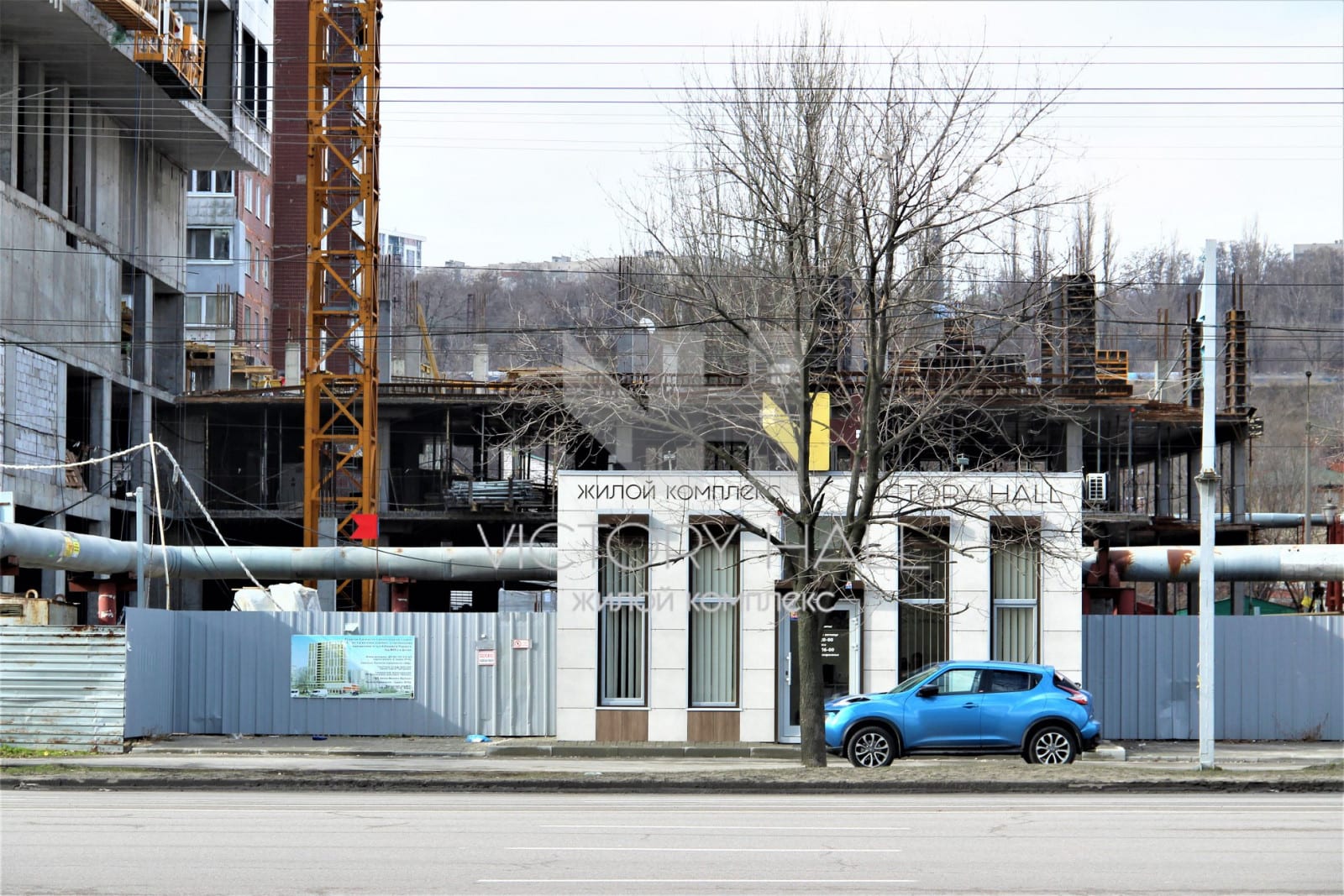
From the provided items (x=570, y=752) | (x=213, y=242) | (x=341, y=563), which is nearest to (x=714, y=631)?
(x=570, y=752)

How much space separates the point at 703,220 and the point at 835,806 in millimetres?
12014

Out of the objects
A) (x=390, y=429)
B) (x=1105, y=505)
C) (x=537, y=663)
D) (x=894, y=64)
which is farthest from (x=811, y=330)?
(x=390, y=429)

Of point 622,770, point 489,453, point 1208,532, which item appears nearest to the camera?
point 1208,532

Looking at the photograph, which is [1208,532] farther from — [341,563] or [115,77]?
[115,77]

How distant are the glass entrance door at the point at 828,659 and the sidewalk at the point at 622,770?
0.68 meters

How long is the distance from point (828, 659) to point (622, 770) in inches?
232

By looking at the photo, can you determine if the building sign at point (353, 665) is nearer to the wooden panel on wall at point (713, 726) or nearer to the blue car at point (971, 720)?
the wooden panel on wall at point (713, 726)

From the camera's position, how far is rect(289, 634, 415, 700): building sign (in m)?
27.4

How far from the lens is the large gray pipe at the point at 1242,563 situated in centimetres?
3009

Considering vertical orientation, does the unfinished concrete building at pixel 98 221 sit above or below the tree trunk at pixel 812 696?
above

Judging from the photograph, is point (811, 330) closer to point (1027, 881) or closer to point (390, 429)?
point (1027, 881)

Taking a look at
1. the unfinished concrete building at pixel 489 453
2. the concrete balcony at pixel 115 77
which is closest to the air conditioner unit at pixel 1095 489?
the unfinished concrete building at pixel 489 453

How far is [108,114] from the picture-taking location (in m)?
49.4

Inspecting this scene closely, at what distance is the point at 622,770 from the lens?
2094 centimetres
